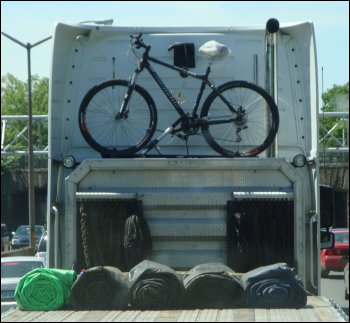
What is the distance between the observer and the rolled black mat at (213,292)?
7199 mm

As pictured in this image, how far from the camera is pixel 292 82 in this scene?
404 inches

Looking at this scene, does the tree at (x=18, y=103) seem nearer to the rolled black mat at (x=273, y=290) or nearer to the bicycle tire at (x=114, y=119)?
the bicycle tire at (x=114, y=119)

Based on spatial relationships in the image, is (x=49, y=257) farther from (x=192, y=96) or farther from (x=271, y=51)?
(x=271, y=51)

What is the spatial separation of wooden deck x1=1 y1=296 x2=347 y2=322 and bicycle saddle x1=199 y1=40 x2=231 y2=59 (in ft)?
11.8

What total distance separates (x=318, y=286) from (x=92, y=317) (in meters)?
2.93

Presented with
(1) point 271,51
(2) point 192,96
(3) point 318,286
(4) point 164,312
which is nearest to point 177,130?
(2) point 192,96

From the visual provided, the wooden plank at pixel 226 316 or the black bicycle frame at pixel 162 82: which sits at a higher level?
the black bicycle frame at pixel 162 82

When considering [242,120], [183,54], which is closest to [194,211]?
[242,120]

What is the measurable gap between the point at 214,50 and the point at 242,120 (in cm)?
69

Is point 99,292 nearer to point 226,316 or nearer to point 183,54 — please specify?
point 226,316

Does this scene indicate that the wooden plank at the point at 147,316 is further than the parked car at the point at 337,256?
No

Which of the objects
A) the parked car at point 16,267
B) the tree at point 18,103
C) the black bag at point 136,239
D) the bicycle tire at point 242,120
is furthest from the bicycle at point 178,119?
the tree at point 18,103

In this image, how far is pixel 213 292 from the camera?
7.21 meters

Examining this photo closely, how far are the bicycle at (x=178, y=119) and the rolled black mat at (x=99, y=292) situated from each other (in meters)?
2.85
